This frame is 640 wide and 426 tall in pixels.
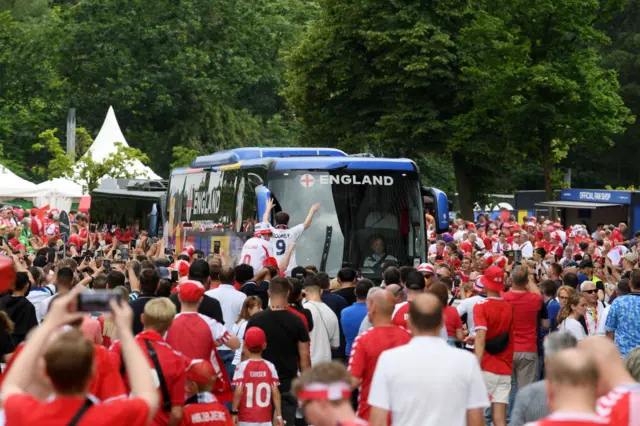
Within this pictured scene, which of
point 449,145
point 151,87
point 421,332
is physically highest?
point 151,87

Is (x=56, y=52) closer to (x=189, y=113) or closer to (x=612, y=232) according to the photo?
(x=189, y=113)

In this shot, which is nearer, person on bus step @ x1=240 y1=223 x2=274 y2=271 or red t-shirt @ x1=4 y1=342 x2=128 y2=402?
red t-shirt @ x1=4 y1=342 x2=128 y2=402

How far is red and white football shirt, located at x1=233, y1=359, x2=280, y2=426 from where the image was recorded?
32.8 ft

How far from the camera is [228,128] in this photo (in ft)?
211

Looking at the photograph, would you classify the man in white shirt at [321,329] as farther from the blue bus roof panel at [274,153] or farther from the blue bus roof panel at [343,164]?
the blue bus roof panel at [274,153]

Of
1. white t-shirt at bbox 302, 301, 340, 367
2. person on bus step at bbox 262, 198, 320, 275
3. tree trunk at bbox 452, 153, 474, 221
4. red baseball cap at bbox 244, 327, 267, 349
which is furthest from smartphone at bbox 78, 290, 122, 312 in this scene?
tree trunk at bbox 452, 153, 474, 221

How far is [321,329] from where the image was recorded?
11.6 metres

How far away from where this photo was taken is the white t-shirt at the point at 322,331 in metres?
11.5

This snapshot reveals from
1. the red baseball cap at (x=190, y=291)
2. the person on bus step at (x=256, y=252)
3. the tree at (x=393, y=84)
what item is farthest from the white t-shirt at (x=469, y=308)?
the tree at (x=393, y=84)

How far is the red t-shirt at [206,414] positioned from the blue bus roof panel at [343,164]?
501 inches

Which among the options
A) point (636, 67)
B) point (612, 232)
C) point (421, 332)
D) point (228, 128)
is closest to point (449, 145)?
point (612, 232)

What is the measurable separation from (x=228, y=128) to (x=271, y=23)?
22.8 feet

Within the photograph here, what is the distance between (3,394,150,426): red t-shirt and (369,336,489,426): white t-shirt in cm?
201

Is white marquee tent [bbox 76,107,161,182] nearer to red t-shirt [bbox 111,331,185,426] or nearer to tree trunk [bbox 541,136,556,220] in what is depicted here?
tree trunk [bbox 541,136,556,220]
